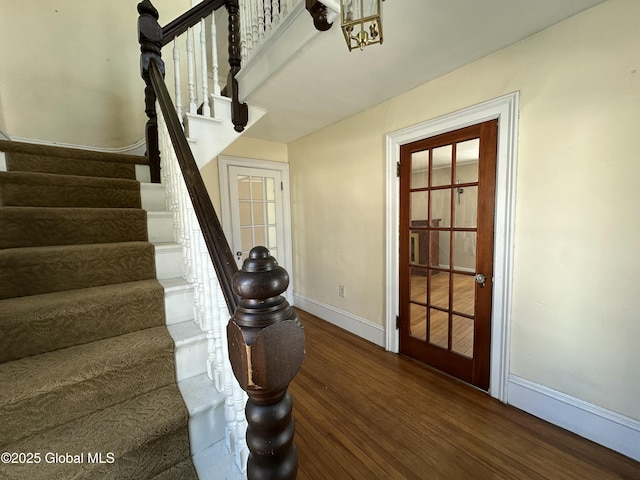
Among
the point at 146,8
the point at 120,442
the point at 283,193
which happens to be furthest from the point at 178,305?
the point at 283,193

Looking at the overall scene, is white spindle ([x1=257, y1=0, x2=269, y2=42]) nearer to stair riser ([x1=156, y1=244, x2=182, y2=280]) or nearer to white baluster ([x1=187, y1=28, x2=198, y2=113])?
white baluster ([x1=187, y1=28, x2=198, y2=113])

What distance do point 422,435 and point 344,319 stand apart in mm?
1443

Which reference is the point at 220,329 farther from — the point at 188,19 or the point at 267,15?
the point at 188,19

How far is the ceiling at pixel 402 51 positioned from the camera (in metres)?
1.29

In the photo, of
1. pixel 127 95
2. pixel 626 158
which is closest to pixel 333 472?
pixel 626 158

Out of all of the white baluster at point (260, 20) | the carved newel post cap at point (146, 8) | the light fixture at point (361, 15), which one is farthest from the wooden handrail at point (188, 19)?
the light fixture at point (361, 15)

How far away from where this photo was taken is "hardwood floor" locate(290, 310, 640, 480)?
1287 millimetres

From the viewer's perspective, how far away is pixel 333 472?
129 centimetres

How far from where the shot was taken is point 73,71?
7.89 feet

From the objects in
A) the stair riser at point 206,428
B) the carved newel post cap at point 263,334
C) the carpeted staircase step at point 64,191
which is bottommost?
the stair riser at point 206,428

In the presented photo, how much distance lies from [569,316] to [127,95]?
4.14 meters

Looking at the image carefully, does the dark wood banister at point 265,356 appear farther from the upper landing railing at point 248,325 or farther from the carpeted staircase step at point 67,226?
the carpeted staircase step at point 67,226

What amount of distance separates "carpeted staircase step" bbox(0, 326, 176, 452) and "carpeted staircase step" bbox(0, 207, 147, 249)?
65cm

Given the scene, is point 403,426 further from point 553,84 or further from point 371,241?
point 553,84
